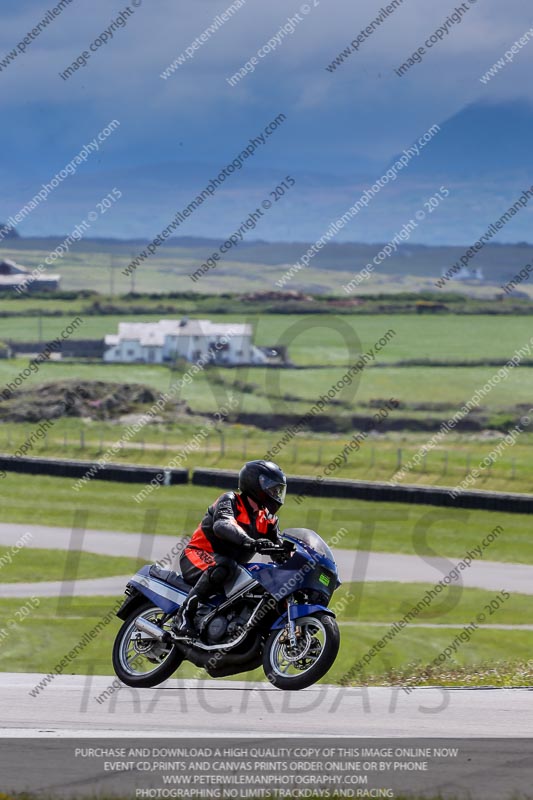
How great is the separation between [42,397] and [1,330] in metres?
66.7

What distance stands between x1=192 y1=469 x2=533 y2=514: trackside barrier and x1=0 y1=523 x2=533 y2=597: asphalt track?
6.97 m

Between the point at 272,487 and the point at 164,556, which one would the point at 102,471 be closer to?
the point at 164,556

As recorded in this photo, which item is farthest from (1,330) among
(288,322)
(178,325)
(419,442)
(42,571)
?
(42,571)

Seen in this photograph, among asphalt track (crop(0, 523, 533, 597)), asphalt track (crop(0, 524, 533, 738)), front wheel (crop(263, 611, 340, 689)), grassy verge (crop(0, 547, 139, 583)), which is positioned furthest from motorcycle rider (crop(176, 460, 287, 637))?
grassy verge (crop(0, 547, 139, 583))

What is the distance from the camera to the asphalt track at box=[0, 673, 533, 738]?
→ 1277cm

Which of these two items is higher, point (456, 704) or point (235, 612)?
point (235, 612)

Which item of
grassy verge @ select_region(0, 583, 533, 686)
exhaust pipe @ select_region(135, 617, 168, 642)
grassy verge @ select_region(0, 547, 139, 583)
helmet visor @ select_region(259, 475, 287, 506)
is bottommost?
grassy verge @ select_region(0, 547, 139, 583)

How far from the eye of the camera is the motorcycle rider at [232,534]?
12.2 metres

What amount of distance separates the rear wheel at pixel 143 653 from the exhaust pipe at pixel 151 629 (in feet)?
0.25

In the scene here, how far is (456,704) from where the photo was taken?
14852 mm

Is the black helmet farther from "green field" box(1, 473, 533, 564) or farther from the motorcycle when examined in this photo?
"green field" box(1, 473, 533, 564)

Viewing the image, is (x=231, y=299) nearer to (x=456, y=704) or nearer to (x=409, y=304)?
(x=409, y=304)

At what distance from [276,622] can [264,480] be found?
1327mm

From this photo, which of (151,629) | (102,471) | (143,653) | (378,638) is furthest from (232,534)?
(102,471)
